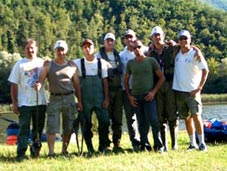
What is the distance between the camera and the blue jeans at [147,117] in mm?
8539

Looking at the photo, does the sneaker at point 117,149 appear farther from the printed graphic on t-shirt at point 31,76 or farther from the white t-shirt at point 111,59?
the printed graphic on t-shirt at point 31,76

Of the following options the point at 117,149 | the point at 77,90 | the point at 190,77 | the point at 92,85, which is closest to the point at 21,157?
the point at 77,90

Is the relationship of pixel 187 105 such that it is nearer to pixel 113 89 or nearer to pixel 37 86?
pixel 113 89

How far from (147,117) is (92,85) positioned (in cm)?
121

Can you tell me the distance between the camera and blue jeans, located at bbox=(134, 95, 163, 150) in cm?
854

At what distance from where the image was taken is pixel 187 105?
862 cm

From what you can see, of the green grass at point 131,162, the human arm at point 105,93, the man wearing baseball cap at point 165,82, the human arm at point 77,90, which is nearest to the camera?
the green grass at point 131,162

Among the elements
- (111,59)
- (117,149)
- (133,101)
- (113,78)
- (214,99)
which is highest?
(111,59)

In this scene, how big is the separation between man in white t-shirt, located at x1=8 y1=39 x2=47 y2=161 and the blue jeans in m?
1.80

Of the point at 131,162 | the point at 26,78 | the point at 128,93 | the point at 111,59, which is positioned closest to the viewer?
the point at 131,162

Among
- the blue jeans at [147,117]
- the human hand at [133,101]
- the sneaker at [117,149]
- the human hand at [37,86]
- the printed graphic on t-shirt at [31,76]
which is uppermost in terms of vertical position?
the printed graphic on t-shirt at [31,76]

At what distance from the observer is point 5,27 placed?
139375 mm

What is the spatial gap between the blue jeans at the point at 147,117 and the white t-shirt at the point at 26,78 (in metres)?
1.88

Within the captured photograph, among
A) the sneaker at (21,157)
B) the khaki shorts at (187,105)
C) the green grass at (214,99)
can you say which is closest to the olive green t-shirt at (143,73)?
the khaki shorts at (187,105)
